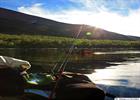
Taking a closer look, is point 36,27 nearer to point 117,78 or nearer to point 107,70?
point 107,70

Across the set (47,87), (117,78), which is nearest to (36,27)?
(117,78)

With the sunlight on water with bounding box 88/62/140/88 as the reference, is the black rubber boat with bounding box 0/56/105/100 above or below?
above

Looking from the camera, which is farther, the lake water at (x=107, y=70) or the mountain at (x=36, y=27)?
the mountain at (x=36, y=27)

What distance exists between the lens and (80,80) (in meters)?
11.7

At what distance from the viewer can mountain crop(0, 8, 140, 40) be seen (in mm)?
133750

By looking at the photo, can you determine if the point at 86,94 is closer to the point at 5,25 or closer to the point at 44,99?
the point at 44,99

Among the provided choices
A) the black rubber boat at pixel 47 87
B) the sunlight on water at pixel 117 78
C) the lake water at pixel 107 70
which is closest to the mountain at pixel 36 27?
the lake water at pixel 107 70

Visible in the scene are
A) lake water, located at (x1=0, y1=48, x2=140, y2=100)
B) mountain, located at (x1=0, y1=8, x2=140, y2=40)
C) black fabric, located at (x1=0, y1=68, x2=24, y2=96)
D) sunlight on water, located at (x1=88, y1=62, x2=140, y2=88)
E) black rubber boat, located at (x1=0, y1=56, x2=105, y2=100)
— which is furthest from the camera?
mountain, located at (x1=0, y1=8, x2=140, y2=40)

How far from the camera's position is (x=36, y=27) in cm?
14575

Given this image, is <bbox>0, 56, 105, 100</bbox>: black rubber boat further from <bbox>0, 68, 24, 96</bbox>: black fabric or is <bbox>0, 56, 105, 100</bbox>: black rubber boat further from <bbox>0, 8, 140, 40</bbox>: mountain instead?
<bbox>0, 8, 140, 40</bbox>: mountain

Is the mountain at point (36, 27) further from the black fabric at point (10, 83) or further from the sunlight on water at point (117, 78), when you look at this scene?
the black fabric at point (10, 83)

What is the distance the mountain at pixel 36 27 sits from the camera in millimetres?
133750

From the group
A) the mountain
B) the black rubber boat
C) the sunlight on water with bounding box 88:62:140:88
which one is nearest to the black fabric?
the black rubber boat

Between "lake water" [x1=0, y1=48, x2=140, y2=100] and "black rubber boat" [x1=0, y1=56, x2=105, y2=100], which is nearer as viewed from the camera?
"black rubber boat" [x1=0, y1=56, x2=105, y2=100]
